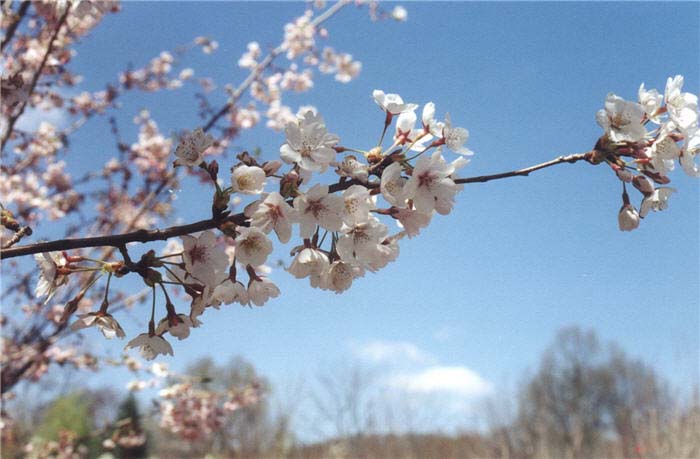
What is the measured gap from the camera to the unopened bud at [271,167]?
95 cm

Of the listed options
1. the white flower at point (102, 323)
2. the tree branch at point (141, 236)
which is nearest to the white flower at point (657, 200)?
the tree branch at point (141, 236)

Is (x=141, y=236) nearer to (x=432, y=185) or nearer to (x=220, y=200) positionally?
(x=220, y=200)

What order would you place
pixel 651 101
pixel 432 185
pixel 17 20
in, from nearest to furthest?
pixel 432 185
pixel 651 101
pixel 17 20

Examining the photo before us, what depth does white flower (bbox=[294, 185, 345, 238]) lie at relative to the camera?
0.88 m

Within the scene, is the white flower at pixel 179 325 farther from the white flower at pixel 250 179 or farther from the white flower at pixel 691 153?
the white flower at pixel 691 153

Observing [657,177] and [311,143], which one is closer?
[311,143]

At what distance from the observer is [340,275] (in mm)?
983

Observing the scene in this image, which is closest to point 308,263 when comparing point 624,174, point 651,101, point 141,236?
point 141,236

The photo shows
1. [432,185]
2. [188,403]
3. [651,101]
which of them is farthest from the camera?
[188,403]

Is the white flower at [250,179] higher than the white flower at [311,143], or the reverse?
the white flower at [311,143]

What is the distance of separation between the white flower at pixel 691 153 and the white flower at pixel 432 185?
1.37ft

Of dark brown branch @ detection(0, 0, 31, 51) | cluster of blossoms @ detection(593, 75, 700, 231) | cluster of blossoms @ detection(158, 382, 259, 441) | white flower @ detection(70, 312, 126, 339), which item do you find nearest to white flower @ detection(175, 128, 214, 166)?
white flower @ detection(70, 312, 126, 339)

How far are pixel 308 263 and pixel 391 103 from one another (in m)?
0.34

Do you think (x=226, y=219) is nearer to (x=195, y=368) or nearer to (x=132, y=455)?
(x=195, y=368)
